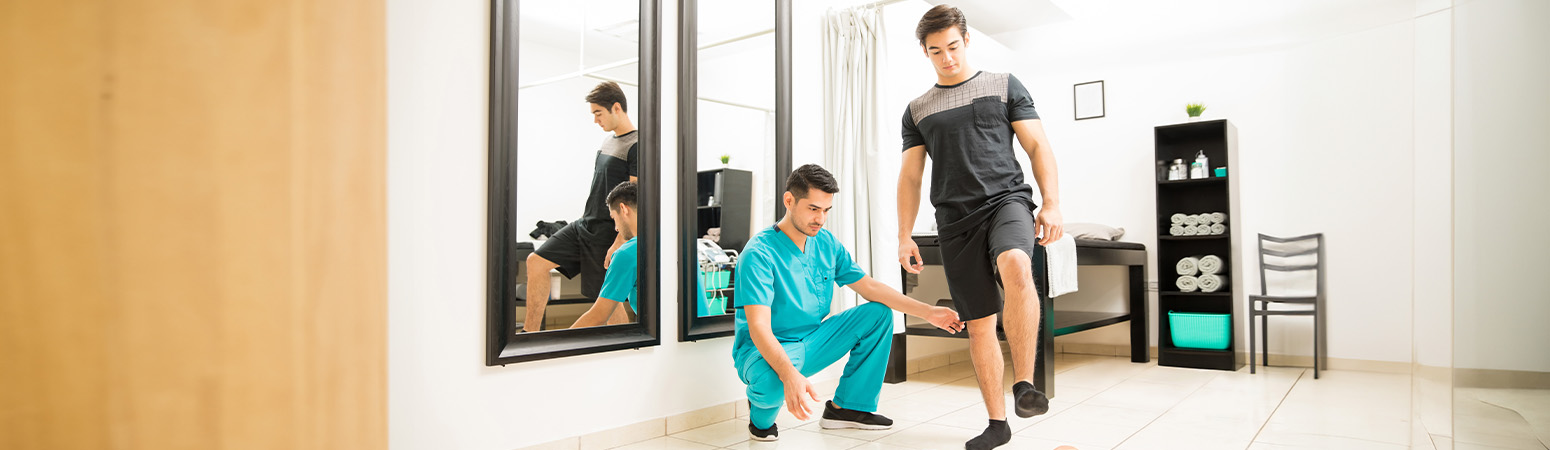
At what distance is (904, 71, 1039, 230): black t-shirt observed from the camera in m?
2.78

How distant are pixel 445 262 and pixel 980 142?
6.03 ft

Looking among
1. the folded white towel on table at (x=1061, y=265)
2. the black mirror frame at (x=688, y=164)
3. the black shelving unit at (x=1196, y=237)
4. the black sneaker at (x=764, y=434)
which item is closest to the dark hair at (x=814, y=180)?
the black mirror frame at (x=688, y=164)

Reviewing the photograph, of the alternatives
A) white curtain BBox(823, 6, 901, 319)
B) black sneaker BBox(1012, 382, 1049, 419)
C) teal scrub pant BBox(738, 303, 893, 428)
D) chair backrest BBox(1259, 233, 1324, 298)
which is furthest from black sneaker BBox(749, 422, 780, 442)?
chair backrest BBox(1259, 233, 1324, 298)

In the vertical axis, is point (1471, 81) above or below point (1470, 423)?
above

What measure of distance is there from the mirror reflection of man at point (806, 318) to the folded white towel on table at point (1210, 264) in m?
2.50

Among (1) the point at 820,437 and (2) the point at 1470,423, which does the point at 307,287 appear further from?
(2) the point at 1470,423

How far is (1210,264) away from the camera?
4.45 m

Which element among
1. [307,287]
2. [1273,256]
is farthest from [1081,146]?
[307,287]

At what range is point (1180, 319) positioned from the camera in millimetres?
4492

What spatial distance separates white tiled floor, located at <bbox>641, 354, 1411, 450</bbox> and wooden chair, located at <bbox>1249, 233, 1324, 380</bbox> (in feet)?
0.85

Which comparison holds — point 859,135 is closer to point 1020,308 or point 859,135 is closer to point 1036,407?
point 1020,308

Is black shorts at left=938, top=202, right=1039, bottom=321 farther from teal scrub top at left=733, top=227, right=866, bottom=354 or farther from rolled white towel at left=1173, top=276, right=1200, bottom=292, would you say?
rolled white towel at left=1173, top=276, right=1200, bottom=292

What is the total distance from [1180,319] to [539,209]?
3.79 meters

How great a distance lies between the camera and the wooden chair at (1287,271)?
422cm
